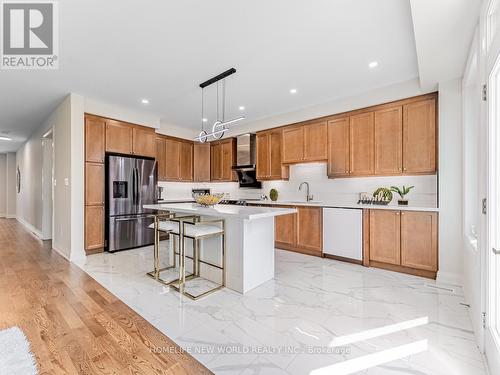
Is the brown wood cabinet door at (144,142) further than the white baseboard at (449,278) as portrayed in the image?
Yes

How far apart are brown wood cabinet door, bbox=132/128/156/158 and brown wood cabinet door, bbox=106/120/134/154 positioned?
0.33ft

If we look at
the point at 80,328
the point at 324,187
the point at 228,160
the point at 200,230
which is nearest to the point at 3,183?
the point at 228,160

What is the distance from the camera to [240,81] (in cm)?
347

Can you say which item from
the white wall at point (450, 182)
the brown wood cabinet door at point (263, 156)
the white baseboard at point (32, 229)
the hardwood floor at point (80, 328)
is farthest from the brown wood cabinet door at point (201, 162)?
the white wall at point (450, 182)

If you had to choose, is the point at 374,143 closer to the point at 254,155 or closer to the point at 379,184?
the point at 379,184

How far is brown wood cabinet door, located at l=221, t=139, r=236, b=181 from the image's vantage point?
5.99 metres

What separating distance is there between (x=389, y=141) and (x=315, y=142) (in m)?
1.22

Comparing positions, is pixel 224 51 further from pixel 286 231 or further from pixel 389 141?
pixel 286 231

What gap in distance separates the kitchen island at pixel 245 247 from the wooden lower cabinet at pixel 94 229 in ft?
6.86

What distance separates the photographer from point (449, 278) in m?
2.91

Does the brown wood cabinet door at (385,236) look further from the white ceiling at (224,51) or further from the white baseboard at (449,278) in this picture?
the white ceiling at (224,51)

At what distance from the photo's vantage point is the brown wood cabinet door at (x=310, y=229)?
4.08m

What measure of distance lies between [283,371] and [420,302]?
69.9 inches

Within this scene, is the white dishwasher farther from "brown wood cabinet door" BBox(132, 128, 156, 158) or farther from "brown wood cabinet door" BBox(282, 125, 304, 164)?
"brown wood cabinet door" BBox(132, 128, 156, 158)
